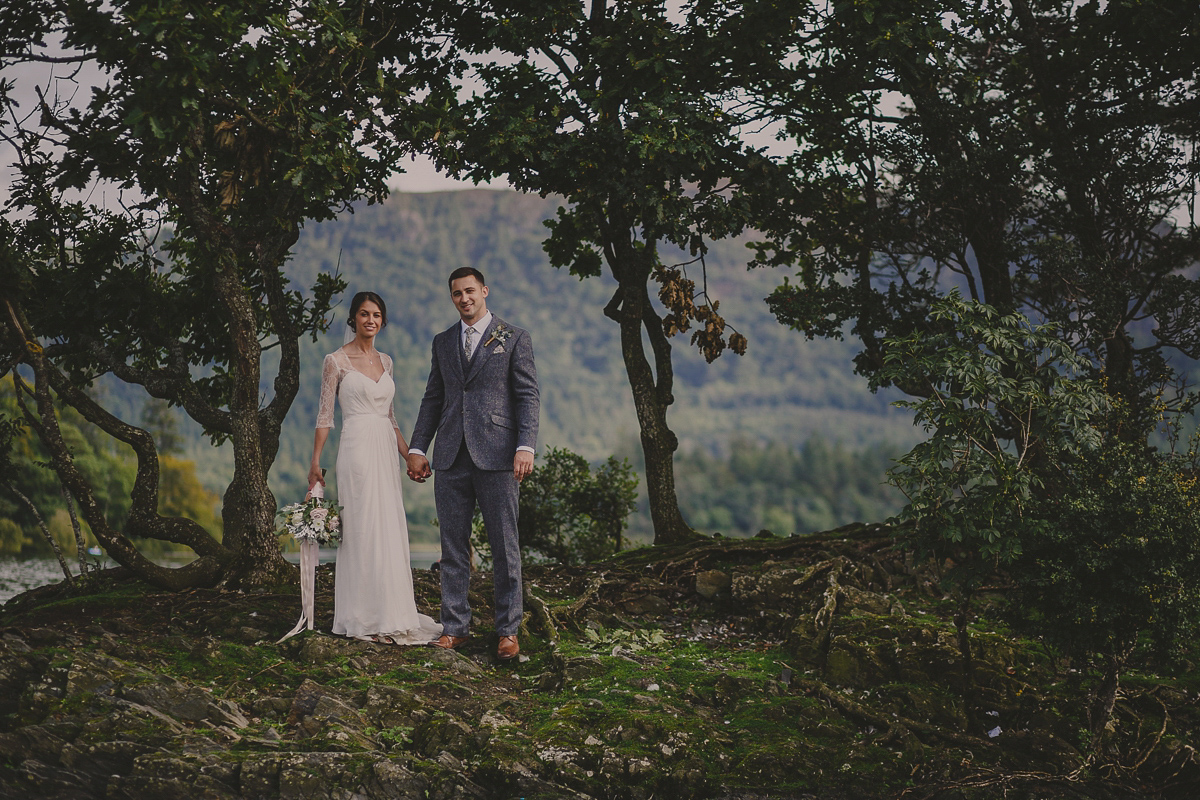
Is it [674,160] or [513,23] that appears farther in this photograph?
[513,23]

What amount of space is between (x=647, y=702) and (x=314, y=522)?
3.16 metres

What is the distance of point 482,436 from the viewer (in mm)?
7691

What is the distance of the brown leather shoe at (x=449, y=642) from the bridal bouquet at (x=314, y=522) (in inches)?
47.5

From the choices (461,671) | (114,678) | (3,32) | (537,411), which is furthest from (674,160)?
(114,678)

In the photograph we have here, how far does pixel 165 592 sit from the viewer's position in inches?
409

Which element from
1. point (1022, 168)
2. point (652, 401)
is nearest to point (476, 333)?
point (652, 401)

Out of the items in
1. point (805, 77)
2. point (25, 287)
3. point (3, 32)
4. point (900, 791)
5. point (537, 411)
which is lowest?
point (900, 791)

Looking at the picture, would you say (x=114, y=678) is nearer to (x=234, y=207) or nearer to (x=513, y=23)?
(x=234, y=207)

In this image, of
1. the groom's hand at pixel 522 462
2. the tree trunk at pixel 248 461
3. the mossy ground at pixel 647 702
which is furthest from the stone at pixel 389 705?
the tree trunk at pixel 248 461

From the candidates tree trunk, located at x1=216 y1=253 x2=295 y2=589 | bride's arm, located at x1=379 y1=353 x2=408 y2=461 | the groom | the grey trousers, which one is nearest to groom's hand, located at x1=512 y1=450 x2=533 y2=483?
the groom

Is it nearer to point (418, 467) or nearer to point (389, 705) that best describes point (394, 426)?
point (418, 467)

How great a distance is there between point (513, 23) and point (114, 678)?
9136 mm

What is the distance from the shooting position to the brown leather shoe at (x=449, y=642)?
7986 millimetres

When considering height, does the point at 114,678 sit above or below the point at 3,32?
below
